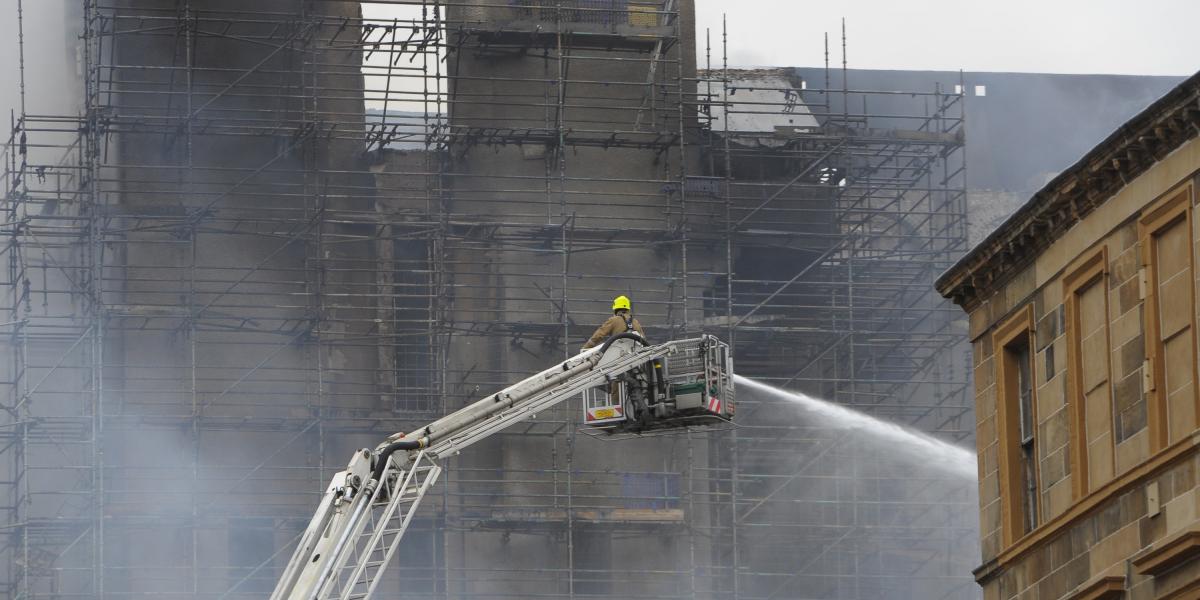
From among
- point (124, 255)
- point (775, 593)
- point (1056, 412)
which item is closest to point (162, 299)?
point (124, 255)

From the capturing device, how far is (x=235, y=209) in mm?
62531

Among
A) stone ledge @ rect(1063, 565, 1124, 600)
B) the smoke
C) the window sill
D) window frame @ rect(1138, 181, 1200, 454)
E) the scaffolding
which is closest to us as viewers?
the window sill

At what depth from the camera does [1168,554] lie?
29.1m

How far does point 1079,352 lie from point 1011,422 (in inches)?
104

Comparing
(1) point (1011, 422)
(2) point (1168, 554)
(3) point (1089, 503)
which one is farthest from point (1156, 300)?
(1) point (1011, 422)

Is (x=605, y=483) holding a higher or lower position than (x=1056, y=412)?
higher

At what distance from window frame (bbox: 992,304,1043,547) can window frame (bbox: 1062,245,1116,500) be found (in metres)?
1.38

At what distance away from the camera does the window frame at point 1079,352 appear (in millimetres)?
31808

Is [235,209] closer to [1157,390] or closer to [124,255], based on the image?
[124,255]

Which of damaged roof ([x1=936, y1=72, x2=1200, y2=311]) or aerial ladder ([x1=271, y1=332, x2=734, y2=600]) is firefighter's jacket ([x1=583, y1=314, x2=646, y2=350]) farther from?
damaged roof ([x1=936, y1=72, x2=1200, y2=311])

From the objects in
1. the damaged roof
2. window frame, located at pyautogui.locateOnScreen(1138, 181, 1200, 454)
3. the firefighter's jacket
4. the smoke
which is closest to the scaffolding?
the smoke

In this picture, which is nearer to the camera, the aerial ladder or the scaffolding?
the aerial ladder

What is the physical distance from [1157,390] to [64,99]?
43.1 meters

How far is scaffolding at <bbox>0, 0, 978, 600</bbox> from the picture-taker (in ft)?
199
